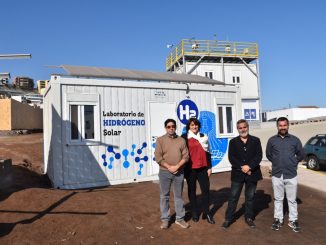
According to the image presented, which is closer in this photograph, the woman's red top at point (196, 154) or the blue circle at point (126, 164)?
the woman's red top at point (196, 154)

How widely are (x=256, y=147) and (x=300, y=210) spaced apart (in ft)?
7.83

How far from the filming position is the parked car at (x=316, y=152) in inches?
548

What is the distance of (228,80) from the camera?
110ft

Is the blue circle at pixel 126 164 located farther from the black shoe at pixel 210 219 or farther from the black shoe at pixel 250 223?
the black shoe at pixel 250 223

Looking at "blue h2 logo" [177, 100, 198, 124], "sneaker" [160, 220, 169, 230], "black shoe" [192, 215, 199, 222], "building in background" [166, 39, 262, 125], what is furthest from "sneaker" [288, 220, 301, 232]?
"building in background" [166, 39, 262, 125]

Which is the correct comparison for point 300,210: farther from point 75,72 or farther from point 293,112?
point 293,112

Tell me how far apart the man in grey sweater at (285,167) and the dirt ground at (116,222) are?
274 millimetres

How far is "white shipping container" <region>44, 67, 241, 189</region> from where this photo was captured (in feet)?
30.3

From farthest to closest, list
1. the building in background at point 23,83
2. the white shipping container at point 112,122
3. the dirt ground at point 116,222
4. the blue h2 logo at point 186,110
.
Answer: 1. the building in background at point 23,83
2. the blue h2 logo at point 186,110
3. the white shipping container at point 112,122
4. the dirt ground at point 116,222

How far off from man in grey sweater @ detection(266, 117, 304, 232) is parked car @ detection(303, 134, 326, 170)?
29.4 feet

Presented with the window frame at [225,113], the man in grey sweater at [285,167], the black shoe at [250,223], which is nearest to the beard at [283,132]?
the man in grey sweater at [285,167]

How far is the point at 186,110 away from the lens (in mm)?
11250

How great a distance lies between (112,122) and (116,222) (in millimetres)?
4354

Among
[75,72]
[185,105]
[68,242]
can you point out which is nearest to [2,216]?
[68,242]
